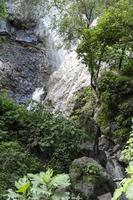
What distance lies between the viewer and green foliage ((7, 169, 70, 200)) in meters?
2.18

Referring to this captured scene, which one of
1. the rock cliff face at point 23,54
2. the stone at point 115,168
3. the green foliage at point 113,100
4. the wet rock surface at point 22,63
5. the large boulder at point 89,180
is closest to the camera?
the large boulder at point 89,180

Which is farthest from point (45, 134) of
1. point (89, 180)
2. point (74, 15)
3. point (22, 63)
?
point (22, 63)

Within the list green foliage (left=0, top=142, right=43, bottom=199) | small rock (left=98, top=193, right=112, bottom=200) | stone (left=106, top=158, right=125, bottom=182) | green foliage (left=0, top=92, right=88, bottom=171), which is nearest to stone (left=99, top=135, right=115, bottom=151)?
stone (left=106, top=158, right=125, bottom=182)

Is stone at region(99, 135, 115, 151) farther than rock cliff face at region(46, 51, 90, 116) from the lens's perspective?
No

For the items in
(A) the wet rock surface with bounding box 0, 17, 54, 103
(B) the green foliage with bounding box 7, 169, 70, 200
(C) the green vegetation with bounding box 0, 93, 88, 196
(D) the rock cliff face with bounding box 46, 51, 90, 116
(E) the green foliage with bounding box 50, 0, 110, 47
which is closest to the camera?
(B) the green foliage with bounding box 7, 169, 70, 200

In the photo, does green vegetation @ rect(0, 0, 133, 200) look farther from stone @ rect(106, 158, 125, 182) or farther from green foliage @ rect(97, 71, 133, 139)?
stone @ rect(106, 158, 125, 182)

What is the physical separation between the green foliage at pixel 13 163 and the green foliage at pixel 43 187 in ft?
12.7

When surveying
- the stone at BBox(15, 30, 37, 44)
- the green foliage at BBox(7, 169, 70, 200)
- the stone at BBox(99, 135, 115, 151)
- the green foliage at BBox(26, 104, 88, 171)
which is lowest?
the green foliage at BBox(7, 169, 70, 200)

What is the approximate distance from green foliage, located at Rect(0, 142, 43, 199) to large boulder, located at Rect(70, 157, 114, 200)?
0.87 meters

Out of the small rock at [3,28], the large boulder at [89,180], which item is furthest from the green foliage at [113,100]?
the small rock at [3,28]

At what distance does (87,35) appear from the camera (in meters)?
10.4

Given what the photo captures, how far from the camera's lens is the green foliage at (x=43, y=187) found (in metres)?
2.18

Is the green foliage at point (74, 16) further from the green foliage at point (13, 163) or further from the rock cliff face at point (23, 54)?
the green foliage at point (13, 163)

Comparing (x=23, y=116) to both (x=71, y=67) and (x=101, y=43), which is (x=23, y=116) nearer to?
(x=101, y=43)
